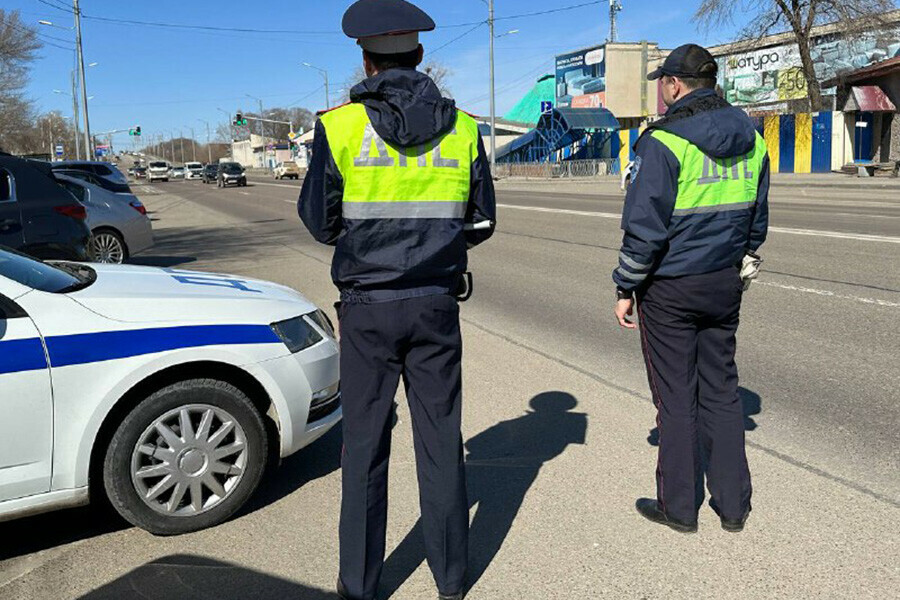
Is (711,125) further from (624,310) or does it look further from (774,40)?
(774,40)

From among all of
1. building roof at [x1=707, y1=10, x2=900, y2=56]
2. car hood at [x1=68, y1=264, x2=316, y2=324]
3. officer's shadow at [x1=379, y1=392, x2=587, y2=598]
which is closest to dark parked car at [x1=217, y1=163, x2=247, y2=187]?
building roof at [x1=707, y1=10, x2=900, y2=56]

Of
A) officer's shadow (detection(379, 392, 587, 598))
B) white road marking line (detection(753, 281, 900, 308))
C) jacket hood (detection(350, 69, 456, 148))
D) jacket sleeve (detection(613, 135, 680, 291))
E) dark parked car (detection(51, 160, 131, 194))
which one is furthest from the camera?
dark parked car (detection(51, 160, 131, 194))

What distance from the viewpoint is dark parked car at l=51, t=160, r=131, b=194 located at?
1699 cm

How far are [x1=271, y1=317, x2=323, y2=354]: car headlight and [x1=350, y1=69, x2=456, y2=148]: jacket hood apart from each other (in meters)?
1.43

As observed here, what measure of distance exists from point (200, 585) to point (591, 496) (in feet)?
5.75

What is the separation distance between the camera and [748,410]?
4.81m

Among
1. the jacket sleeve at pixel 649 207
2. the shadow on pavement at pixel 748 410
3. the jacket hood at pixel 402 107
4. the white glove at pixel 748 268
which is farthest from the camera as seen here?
the shadow on pavement at pixel 748 410

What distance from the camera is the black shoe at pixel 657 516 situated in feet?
11.1

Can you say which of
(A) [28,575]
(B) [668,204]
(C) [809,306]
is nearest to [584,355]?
(C) [809,306]

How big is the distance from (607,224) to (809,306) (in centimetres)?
862

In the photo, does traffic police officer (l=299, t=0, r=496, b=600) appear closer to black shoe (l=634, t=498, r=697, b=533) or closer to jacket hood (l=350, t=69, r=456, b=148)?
jacket hood (l=350, t=69, r=456, b=148)

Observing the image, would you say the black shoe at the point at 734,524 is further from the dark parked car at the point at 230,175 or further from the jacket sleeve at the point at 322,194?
the dark parked car at the point at 230,175

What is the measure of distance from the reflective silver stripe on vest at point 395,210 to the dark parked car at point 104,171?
1558 cm

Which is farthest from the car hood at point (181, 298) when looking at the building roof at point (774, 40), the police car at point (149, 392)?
the building roof at point (774, 40)
